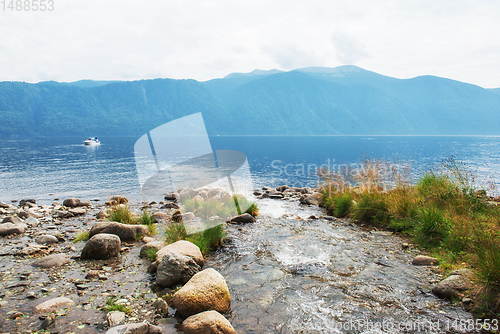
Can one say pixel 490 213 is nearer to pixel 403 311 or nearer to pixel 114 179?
pixel 403 311

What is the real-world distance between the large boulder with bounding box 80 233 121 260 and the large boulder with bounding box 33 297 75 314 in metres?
2.32

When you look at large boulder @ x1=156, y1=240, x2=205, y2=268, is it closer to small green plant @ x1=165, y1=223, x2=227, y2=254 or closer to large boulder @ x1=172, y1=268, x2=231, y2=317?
small green plant @ x1=165, y1=223, x2=227, y2=254

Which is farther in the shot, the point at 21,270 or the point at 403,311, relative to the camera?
the point at 21,270

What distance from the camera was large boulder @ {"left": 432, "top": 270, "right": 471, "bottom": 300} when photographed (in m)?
5.10

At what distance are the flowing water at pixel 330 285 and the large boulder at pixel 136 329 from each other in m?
1.43

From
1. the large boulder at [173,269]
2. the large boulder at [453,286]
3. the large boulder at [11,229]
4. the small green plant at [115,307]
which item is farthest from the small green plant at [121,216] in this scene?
the large boulder at [453,286]

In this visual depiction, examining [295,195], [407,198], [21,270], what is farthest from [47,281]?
[295,195]

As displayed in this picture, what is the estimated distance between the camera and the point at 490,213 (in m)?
7.48

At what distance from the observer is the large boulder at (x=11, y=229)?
9261mm

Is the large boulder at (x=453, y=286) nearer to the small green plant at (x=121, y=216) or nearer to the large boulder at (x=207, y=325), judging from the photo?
the large boulder at (x=207, y=325)

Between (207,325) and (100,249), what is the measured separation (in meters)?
4.80

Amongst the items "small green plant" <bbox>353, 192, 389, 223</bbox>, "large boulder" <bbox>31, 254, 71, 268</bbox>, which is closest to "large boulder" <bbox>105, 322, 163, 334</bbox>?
"large boulder" <bbox>31, 254, 71, 268</bbox>

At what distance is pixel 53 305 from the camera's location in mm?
4934

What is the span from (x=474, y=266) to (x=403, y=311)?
1.81 meters
